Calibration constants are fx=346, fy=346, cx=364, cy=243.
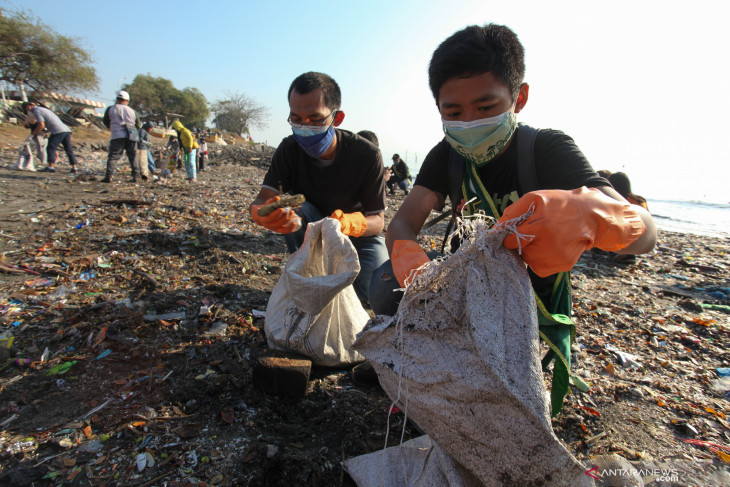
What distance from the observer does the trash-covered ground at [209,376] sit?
135 centimetres

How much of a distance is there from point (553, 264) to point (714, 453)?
1367 millimetres

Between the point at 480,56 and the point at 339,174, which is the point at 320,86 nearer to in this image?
the point at 339,174

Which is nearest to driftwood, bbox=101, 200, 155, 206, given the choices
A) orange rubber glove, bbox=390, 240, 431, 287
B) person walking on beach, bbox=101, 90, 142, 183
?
person walking on beach, bbox=101, 90, 142, 183

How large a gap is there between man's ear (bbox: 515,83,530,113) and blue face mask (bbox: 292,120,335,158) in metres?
1.33

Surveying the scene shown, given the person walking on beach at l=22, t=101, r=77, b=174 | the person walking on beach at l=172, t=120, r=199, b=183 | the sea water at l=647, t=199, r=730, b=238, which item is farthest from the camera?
the sea water at l=647, t=199, r=730, b=238

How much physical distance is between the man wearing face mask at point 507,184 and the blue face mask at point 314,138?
91 cm

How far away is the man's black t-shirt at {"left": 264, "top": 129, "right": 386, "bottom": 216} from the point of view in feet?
9.04

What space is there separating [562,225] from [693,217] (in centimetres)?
1500

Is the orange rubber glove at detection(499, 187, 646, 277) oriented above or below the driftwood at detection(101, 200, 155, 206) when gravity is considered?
above

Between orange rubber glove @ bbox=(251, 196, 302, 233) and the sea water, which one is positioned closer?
orange rubber glove @ bbox=(251, 196, 302, 233)

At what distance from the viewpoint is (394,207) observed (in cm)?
847

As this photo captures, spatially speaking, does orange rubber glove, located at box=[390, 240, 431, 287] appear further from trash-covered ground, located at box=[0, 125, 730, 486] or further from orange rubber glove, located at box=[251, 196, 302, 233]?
orange rubber glove, located at box=[251, 196, 302, 233]

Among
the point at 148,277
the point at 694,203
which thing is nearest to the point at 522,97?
the point at 148,277

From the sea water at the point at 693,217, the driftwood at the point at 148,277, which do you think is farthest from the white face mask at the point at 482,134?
the sea water at the point at 693,217
